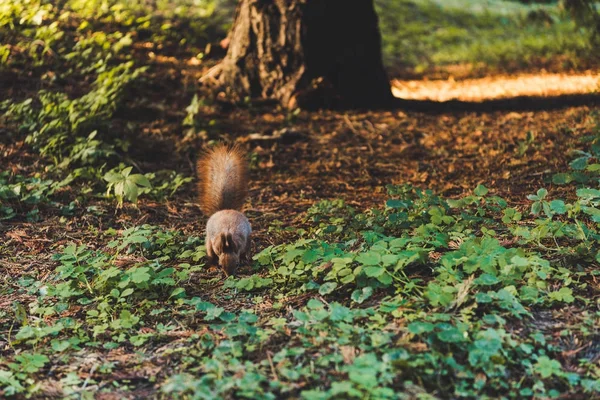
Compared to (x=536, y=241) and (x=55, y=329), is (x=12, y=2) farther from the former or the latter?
→ (x=536, y=241)

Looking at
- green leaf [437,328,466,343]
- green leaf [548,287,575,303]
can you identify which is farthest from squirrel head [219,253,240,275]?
green leaf [548,287,575,303]

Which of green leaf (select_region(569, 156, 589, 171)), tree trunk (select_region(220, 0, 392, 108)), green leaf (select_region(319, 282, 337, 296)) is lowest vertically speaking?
green leaf (select_region(319, 282, 337, 296))

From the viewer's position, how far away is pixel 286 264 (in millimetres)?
3848

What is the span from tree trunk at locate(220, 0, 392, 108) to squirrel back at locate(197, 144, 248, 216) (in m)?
2.39

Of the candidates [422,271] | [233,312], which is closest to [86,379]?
[233,312]

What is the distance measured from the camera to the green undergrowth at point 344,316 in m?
2.77

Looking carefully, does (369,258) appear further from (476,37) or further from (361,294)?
(476,37)

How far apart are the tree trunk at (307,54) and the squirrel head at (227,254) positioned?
3308mm

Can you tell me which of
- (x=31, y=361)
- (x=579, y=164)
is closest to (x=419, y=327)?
(x=31, y=361)

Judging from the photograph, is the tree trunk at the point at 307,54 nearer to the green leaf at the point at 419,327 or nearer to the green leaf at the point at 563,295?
the green leaf at the point at 563,295

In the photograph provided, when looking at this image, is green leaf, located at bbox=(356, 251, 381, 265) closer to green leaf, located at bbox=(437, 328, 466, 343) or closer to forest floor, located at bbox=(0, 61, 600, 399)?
forest floor, located at bbox=(0, 61, 600, 399)

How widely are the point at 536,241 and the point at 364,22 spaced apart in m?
4.03

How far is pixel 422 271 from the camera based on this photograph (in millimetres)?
3619

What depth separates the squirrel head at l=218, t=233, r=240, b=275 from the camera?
3957mm
